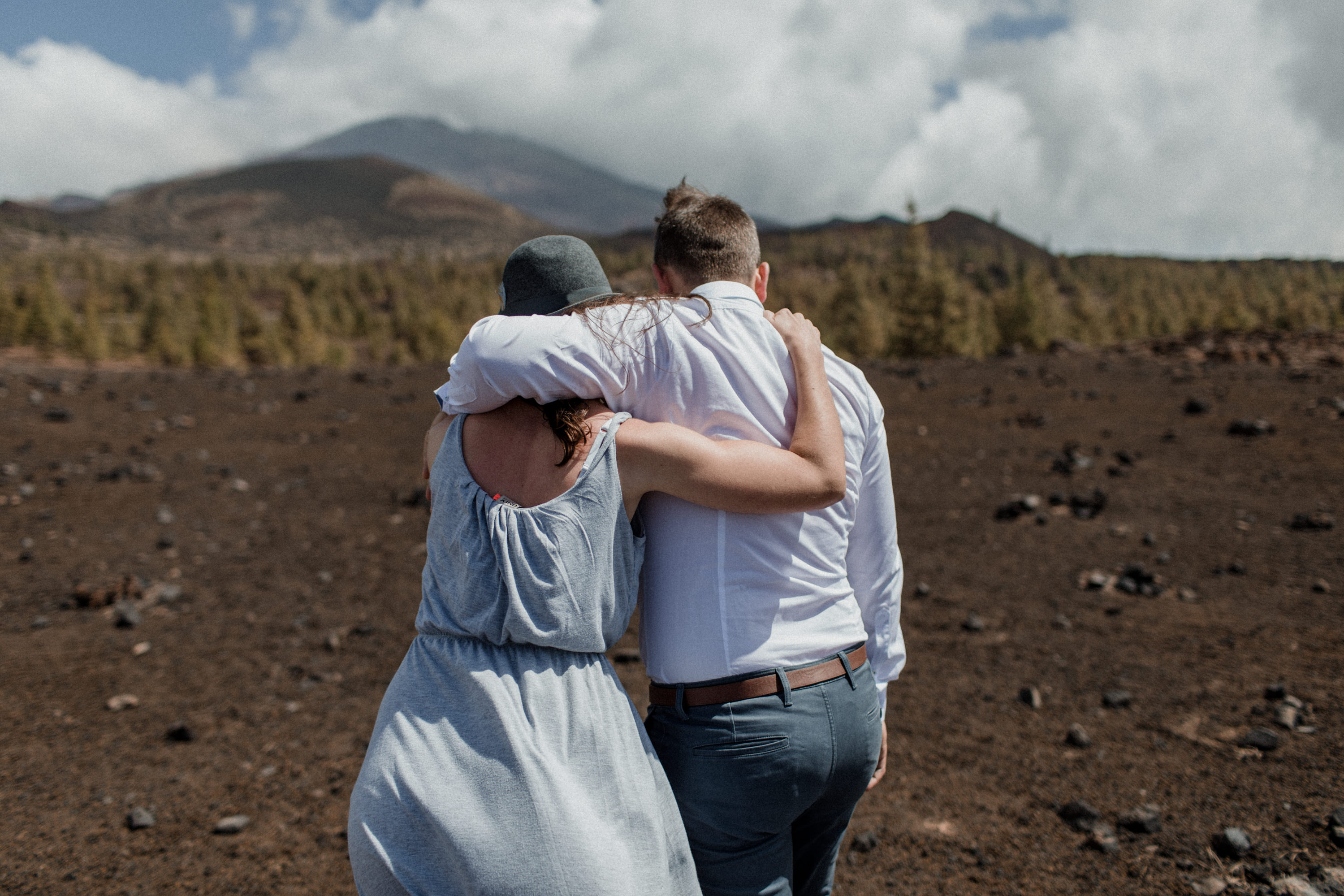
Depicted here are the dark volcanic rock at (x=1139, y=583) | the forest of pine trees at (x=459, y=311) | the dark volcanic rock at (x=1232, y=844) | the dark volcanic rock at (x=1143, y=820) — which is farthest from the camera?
the forest of pine trees at (x=459, y=311)

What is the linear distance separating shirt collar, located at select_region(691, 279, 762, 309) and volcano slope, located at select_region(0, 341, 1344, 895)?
2.76 m

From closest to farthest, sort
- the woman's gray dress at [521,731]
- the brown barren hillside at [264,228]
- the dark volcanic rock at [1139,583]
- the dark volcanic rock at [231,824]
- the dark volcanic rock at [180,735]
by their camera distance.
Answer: the woman's gray dress at [521,731] < the dark volcanic rock at [231,824] < the dark volcanic rock at [180,735] < the dark volcanic rock at [1139,583] < the brown barren hillside at [264,228]

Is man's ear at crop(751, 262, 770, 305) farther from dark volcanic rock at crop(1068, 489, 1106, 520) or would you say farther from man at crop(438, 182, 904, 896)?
dark volcanic rock at crop(1068, 489, 1106, 520)

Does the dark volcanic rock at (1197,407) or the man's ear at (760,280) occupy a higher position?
the man's ear at (760,280)

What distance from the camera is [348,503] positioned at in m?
8.82

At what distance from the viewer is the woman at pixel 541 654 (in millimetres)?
1425

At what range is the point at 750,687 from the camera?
1566mm

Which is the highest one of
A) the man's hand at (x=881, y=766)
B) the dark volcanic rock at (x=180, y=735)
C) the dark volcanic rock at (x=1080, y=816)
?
the man's hand at (x=881, y=766)

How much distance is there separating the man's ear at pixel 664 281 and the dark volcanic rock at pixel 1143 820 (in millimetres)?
→ 3374

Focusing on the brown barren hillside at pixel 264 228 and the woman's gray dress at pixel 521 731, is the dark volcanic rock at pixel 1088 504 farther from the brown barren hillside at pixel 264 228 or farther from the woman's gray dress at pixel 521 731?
the brown barren hillside at pixel 264 228

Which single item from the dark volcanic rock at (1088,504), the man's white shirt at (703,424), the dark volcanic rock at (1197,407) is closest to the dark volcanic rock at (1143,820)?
the man's white shirt at (703,424)

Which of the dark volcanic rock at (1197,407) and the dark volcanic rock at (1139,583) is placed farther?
the dark volcanic rock at (1197,407)

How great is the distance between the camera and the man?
5.09 feet

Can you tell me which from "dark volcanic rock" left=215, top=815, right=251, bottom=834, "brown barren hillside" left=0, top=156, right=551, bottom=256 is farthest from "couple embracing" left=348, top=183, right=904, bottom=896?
"brown barren hillside" left=0, top=156, right=551, bottom=256
